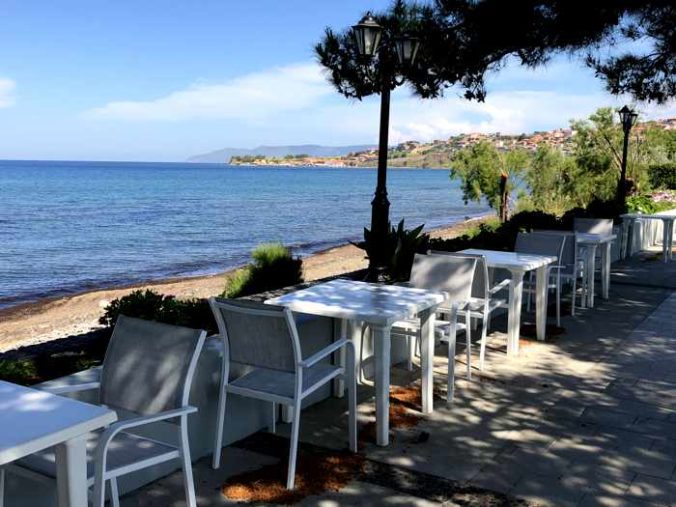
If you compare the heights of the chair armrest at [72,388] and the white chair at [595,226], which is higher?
the white chair at [595,226]

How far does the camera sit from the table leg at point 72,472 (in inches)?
86.6

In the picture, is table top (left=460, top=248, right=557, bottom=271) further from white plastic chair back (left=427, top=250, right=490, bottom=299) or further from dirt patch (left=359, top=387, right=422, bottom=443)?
dirt patch (left=359, top=387, right=422, bottom=443)

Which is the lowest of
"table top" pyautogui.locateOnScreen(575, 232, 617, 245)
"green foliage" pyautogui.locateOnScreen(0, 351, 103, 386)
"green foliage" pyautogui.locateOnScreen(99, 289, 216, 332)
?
"green foliage" pyautogui.locateOnScreen(0, 351, 103, 386)

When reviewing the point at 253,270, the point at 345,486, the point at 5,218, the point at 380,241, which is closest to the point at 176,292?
the point at 253,270

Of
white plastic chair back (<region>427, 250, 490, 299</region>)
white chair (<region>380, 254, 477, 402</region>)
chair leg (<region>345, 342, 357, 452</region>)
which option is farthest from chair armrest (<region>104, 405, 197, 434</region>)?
white plastic chair back (<region>427, 250, 490, 299</region>)

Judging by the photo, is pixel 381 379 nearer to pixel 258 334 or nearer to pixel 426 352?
pixel 426 352

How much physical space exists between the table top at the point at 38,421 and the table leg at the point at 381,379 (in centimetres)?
205

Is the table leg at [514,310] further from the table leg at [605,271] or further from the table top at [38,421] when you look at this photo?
the table top at [38,421]

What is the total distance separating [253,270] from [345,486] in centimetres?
533

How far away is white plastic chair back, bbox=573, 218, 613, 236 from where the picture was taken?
9.90m

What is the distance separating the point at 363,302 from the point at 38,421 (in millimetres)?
2510

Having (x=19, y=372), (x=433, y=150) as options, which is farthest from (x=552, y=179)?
(x=433, y=150)

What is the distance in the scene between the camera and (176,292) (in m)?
14.2

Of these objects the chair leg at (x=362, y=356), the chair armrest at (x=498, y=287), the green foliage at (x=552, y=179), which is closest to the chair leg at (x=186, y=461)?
the chair leg at (x=362, y=356)
